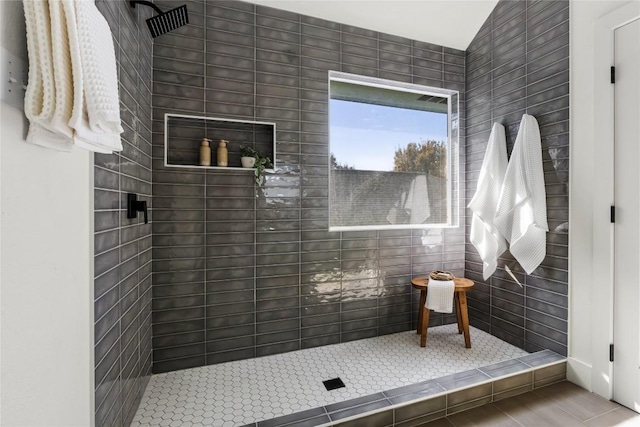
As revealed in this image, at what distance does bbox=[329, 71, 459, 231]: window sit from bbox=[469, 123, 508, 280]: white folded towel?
440mm

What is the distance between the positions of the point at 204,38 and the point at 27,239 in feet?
6.17

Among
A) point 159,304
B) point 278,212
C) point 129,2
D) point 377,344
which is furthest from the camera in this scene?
point 377,344

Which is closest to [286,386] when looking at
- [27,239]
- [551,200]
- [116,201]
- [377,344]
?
[377,344]

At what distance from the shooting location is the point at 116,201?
1396mm

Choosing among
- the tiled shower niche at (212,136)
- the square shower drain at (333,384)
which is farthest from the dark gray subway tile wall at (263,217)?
the square shower drain at (333,384)

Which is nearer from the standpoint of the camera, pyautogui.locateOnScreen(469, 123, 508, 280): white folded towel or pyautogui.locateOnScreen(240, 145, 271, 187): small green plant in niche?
pyautogui.locateOnScreen(240, 145, 271, 187): small green plant in niche

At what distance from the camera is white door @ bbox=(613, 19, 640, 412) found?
69.6 inches

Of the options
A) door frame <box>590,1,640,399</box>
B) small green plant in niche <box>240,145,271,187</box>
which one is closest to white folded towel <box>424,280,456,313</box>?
door frame <box>590,1,640,399</box>

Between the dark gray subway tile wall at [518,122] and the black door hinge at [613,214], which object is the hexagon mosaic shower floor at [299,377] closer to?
the dark gray subway tile wall at [518,122]

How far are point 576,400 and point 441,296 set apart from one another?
938 millimetres

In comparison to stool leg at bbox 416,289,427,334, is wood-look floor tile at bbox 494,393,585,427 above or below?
below

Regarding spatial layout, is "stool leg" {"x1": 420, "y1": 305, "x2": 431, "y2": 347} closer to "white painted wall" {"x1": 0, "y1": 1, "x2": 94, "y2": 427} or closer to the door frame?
the door frame

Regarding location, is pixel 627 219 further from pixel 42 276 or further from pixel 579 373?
pixel 42 276

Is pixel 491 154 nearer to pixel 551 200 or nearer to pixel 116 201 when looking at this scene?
pixel 551 200
